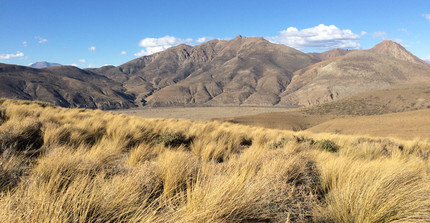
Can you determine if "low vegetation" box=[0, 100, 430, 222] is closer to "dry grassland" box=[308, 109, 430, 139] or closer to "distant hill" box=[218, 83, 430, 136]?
"dry grassland" box=[308, 109, 430, 139]

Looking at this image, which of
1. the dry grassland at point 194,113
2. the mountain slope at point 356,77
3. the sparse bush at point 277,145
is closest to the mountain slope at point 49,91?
the dry grassland at point 194,113

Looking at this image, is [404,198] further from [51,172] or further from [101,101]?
[101,101]

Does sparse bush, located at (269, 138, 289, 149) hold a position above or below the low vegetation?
below

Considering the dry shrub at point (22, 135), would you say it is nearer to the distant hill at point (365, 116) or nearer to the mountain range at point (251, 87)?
the distant hill at point (365, 116)

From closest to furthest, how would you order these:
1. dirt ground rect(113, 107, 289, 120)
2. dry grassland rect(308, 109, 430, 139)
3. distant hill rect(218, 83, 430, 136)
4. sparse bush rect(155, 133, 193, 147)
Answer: sparse bush rect(155, 133, 193, 147) < dry grassland rect(308, 109, 430, 139) < distant hill rect(218, 83, 430, 136) < dirt ground rect(113, 107, 289, 120)

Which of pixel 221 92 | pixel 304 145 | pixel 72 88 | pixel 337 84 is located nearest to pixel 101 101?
pixel 72 88

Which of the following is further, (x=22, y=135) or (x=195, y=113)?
(x=195, y=113)

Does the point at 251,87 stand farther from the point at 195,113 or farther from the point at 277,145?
the point at 277,145

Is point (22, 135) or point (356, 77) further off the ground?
point (356, 77)

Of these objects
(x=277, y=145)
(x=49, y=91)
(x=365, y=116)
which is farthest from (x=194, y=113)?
(x=49, y=91)

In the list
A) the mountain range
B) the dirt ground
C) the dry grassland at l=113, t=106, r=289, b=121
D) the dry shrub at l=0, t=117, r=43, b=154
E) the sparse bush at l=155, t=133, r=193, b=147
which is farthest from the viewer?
the mountain range

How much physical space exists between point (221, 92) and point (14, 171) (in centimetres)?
17983

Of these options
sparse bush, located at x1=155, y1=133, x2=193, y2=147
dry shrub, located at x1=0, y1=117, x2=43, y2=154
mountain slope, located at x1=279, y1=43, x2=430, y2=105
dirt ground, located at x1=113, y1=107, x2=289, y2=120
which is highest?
mountain slope, located at x1=279, y1=43, x2=430, y2=105

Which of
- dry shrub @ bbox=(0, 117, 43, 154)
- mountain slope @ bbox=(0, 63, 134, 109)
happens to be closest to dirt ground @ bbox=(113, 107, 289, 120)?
mountain slope @ bbox=(0, 63, 134, 109)
